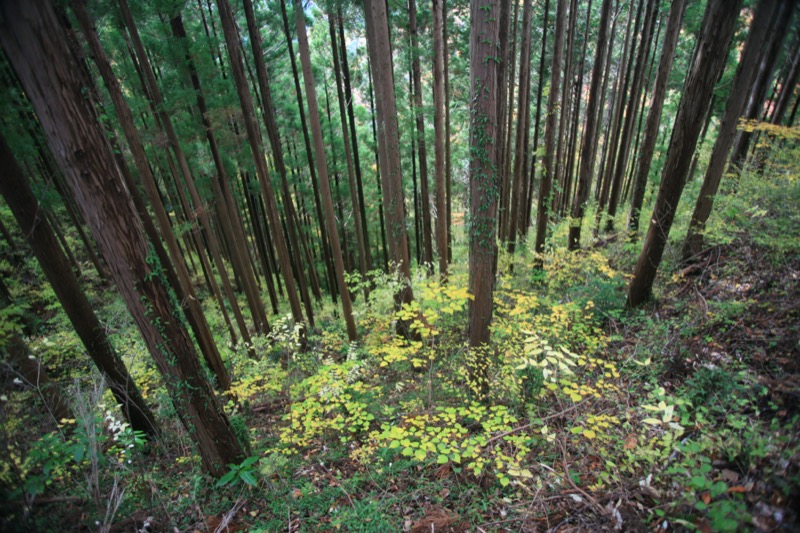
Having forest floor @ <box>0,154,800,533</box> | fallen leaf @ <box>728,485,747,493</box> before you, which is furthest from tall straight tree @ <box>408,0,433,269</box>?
fallen leaf @ <box>728,485,747,493</box>

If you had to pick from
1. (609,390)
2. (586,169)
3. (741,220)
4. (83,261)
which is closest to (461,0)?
(586,169)

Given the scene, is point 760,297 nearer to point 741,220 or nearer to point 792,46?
point 741,220

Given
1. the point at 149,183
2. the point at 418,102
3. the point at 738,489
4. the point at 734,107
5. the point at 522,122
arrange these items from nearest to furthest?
the point at 738,489
the point at 734,107
the point at 149,183
the point at 522,122
the point at 418,102

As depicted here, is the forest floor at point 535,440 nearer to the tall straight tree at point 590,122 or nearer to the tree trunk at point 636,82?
the tall straight tree at point 590,122

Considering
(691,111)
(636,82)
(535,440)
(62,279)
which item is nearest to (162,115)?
(62,279)

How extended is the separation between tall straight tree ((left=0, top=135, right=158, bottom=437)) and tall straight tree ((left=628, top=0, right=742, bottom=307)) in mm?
8742

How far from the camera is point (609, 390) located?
4.27m

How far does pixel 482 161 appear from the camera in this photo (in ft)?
13.9

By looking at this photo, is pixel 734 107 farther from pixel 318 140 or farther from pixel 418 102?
pixel 318 140

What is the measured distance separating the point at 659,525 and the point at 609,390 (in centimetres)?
197

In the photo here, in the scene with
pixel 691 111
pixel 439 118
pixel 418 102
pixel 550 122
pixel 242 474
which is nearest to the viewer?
pixel 242 474

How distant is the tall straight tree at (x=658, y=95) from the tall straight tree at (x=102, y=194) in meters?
10.3

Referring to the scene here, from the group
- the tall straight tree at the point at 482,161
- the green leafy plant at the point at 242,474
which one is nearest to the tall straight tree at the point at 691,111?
the tall straight tree at the point at 482,161

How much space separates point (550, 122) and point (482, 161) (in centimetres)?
617
